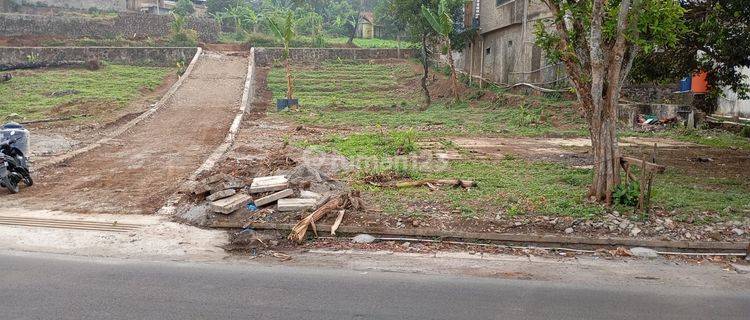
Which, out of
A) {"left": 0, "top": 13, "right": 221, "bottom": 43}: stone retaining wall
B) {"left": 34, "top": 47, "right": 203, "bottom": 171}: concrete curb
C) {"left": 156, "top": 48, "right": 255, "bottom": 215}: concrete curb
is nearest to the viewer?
{"left": 156, "top": 48, "right": 255, "bottom": 215}: concrete curb

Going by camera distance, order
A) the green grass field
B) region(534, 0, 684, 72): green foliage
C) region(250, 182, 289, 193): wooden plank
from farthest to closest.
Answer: region(250, 182, 289, 193): wooden plank < the green grass field < region(534, 0, 684, 72): green foliage

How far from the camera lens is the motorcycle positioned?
31.5 ft

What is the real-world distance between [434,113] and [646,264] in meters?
16.2

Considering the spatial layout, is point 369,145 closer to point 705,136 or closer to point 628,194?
point 628,194

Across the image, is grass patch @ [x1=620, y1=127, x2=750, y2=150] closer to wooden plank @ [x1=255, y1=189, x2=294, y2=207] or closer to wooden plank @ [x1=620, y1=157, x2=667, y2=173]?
wooden plank @ [x1=620, y1=157, x2=667, y2=173]

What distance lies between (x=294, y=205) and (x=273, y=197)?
44 centimetres

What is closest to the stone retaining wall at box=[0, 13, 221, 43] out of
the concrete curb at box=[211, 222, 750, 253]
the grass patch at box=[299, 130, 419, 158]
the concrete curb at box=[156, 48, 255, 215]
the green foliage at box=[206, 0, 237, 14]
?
the green foliage at box=[206, 0, 237, 14]

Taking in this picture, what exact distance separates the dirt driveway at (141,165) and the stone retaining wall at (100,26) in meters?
21.4

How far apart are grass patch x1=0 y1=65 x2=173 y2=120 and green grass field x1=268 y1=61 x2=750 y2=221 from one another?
6.20 m

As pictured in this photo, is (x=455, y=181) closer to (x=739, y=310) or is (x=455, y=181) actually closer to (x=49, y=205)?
(x=739, y=310)

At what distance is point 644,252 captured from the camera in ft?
22.5

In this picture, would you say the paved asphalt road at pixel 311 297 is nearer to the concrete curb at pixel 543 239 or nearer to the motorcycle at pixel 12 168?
the concrete curb at pixel 543 239

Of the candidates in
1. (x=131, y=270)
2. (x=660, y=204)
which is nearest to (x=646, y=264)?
(x=660, y=204)

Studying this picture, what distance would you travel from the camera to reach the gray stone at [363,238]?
7.36 meters
